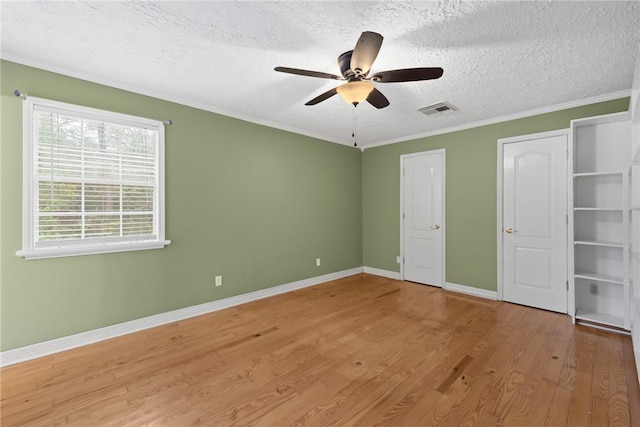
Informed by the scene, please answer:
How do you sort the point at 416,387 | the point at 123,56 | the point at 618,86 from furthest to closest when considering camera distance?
the point at 618,86, the point at 123,56, the point at 416,387

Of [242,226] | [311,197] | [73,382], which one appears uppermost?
[311,197]

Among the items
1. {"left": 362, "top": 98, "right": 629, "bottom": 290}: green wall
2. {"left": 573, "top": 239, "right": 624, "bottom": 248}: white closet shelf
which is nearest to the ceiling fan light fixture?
{"left": 362, "top": 98, "right": 629, "bottom": 290}: green wall

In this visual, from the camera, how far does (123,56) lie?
235cm

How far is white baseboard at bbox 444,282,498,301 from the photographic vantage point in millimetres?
3966

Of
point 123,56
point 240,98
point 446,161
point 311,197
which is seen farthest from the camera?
point 311,197

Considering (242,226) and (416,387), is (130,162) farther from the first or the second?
(416,387)

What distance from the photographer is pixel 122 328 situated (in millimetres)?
2875

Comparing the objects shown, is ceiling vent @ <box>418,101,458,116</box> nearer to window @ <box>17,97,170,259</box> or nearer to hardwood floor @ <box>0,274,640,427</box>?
hardwood floor @ <box>0,274,640,427</box>

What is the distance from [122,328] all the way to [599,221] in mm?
5283

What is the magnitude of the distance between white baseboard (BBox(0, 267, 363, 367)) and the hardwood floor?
92 mm

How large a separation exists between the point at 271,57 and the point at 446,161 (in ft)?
10.5

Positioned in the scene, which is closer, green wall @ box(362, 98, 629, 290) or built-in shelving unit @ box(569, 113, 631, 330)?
built-in shelving unit @ box(569, 113, 631, 330)

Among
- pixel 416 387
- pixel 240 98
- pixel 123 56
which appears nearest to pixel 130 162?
pixel 123 56

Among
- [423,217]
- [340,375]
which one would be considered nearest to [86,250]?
[340,375]
